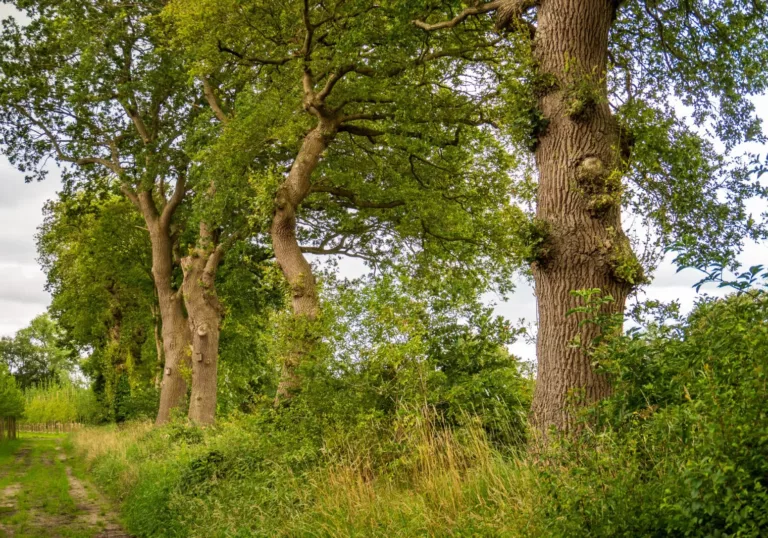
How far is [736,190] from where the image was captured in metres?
12.4

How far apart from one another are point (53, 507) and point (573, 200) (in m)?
13.6

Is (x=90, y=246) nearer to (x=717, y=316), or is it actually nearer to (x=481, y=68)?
(x=481, y=68)

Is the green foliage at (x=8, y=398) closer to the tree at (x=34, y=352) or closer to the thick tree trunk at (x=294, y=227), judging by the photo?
the thick tree trunk at (x=294, y=227)

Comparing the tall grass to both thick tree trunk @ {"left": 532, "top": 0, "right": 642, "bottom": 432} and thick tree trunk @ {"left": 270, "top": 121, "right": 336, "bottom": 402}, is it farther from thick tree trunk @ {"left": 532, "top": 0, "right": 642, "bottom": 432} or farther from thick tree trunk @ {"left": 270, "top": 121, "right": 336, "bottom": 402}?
thick tree trunk @ {"left": 270, "top": 121, "right": 336, "bottom": 402}

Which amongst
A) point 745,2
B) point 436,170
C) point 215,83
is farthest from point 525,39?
point 215,83

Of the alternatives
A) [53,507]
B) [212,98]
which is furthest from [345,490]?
[212,98]

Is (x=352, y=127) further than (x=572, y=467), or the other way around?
(x=352, y=127)

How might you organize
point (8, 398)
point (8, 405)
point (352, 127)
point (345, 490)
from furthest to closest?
point (8, 398) < point (8, 405) < point (352, 127) < point (345, 490)

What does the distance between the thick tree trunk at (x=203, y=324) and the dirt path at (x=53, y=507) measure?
378 centimetres

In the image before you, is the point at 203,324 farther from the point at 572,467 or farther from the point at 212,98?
the point at 572,467

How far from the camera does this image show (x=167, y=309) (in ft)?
86.1

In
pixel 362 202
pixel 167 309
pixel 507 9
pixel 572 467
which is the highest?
pixel 362 202

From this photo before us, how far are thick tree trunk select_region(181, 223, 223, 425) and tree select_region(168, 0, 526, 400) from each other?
12.5 feet

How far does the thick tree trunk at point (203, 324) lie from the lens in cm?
2236
